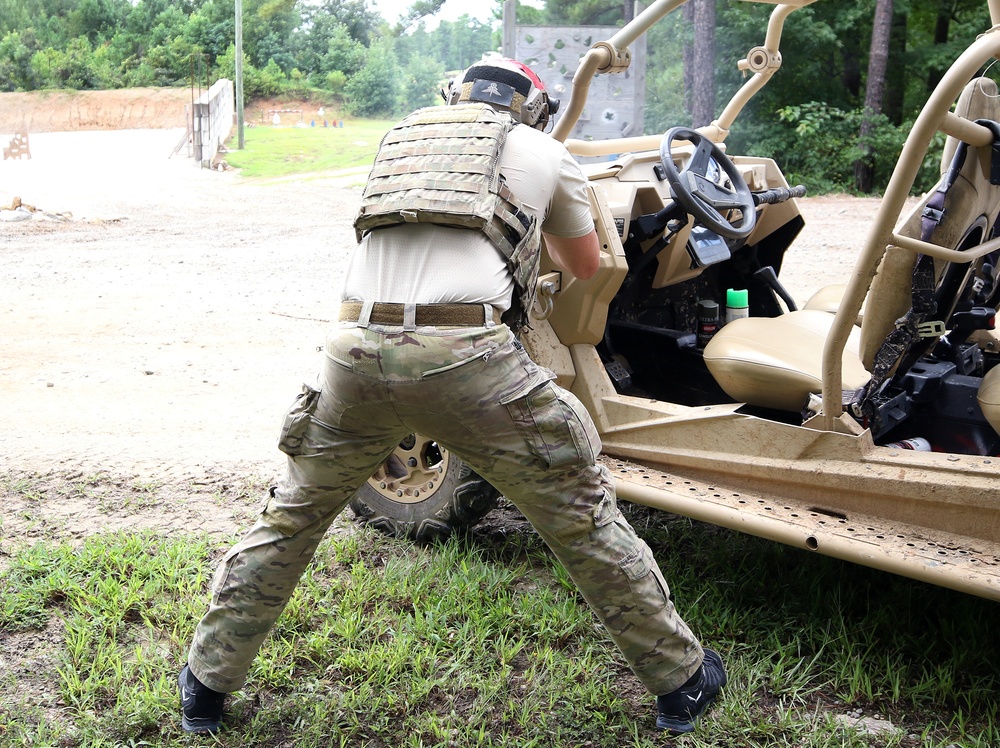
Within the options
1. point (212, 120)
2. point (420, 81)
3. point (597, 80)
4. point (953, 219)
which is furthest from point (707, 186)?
point (212, 120)

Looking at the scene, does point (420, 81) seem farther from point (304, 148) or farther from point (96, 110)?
point (96, 110)

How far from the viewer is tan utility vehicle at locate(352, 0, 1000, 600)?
108 inches

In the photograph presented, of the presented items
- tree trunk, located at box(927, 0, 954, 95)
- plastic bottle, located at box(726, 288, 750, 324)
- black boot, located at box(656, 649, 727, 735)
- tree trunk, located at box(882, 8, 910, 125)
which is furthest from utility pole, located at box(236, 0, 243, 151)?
black boot, located at box(656, 649, 727, 735)

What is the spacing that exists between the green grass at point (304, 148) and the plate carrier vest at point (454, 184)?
1719 centimetres

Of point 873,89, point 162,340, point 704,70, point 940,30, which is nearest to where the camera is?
point 162,340

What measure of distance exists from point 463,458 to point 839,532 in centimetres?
104

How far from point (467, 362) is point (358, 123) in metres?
19.9

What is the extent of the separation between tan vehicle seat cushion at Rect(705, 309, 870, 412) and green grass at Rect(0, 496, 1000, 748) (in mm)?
618

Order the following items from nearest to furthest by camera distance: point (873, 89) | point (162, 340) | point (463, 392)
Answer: point (463, 392) → point (162, 340) → point (873, 89)

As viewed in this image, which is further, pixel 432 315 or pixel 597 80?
pixel 597 80

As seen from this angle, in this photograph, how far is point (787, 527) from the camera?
2.86m

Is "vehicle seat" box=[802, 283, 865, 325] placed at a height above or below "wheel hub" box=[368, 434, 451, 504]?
above

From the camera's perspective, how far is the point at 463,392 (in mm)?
2432

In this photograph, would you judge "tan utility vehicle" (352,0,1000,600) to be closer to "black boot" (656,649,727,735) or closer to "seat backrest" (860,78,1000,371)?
"seat backrest" (860,78,1000,371)
